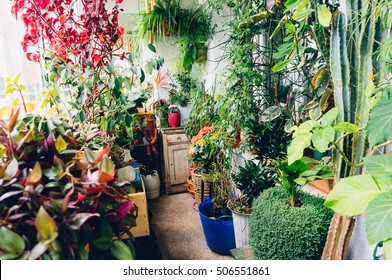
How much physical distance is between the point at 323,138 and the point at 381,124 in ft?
0.72

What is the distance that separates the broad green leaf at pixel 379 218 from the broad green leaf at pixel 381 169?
0.24 feet

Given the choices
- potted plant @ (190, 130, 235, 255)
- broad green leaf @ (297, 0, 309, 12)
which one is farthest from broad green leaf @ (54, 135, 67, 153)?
potted plant @ (190, 130, 235, 255)

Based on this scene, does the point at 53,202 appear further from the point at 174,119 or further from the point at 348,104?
the point at 174,119

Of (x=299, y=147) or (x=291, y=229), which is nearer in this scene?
(x=299, y=147)

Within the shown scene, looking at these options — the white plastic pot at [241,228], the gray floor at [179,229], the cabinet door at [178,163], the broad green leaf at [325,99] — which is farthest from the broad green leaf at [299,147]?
the cabinet door at [178,163]

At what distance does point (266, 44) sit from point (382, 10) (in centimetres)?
133

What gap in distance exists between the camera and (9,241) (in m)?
0.52

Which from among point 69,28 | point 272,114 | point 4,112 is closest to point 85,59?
point 69,28

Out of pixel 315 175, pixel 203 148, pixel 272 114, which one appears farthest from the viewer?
pixel 203 148

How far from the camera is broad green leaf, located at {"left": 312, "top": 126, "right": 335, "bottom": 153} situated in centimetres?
104

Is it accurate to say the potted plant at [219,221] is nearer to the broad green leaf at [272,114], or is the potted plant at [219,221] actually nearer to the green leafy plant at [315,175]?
the broad green leaf at [272,114]

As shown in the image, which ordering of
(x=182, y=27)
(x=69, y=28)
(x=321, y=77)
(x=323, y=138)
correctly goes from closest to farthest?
(x=323, y=138), (x=321, y=77), (x=69, y=28), (x=182, y=27)

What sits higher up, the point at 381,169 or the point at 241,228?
the point at 381,169

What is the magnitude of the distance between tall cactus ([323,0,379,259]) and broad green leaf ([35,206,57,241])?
1.11 m
